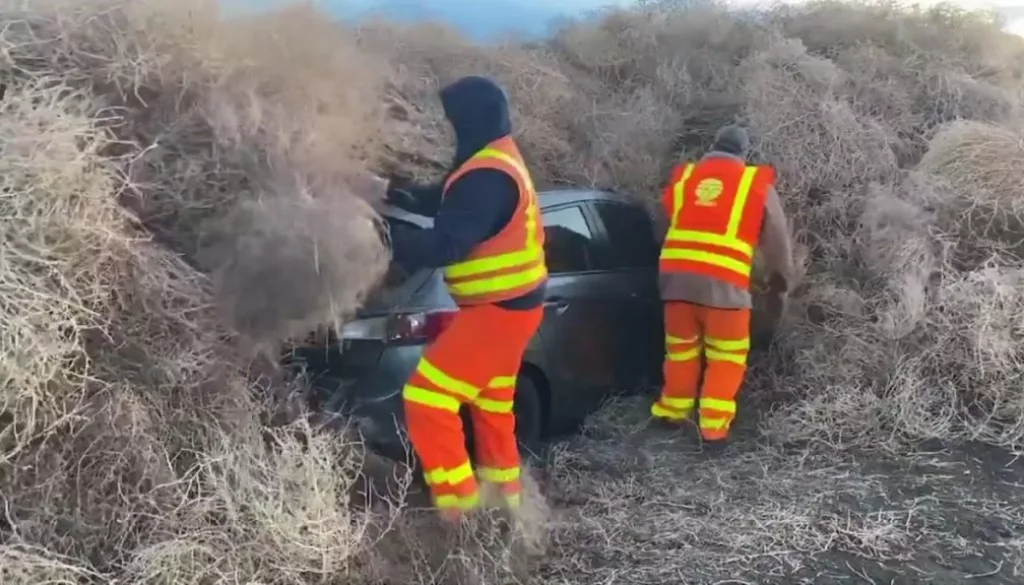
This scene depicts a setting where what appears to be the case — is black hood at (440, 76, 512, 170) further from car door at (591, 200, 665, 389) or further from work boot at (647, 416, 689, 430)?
work boot at (647, 416, 689, 430)

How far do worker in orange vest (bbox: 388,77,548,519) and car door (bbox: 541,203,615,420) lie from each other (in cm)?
109

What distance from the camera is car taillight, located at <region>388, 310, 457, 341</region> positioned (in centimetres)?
495

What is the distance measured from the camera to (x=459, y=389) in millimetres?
4664

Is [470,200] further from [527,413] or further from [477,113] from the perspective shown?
[527,413]

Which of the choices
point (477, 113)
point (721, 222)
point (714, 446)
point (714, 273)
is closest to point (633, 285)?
point (714, 273)

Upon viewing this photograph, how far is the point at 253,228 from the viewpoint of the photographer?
170 inches

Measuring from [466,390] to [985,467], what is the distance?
3111 mm

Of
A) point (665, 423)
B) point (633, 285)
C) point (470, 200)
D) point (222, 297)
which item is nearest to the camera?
point (222, 297)

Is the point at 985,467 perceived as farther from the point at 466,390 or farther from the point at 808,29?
the point at 808,29

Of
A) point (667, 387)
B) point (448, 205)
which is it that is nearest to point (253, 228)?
point (448, 205)

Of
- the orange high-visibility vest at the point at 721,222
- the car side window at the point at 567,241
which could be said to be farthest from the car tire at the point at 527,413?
the orange high-visibility vest at the point at 721,222

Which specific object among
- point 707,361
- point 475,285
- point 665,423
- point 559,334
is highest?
point 475,285

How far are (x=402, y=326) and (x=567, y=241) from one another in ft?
5.04

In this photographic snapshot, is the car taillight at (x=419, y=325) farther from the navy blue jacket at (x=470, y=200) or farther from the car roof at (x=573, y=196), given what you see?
the car roof at (x=573, y=196)
